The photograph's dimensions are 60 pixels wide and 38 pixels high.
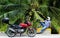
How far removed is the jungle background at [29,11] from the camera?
14922mm

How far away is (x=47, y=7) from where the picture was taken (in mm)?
15961

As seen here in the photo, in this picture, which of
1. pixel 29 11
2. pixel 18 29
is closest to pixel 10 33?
pixel 18 29

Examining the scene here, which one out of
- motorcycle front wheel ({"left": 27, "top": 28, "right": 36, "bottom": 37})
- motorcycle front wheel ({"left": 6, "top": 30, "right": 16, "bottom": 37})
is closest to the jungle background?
motorcycle front wheel ({"left": 27, "top": 28, "right": 36, "bottom": 37})

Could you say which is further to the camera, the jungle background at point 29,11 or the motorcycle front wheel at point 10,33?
the jungle background at point 29,11

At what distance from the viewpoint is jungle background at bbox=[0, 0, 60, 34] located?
14922 mm

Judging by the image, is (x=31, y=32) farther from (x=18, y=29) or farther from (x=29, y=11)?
(x=29, y=11)

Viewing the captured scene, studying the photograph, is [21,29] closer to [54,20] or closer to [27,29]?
[27,29]

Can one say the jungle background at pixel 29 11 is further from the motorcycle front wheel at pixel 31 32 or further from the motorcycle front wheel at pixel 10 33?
the motorcycle front wheel at pixel 10 33

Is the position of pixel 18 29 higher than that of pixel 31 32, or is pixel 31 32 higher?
pixel 18 29

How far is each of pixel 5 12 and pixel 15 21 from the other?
4.22 feet

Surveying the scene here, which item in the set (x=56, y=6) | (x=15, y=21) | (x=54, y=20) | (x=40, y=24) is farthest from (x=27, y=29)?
Answer: (x=56, y=6)

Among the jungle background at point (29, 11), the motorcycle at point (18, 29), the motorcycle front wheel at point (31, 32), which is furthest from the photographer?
the jungle background at point (29, 11)

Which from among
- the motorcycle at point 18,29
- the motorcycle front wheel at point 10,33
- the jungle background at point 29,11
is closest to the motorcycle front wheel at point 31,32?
the motorcycle at point 18,29

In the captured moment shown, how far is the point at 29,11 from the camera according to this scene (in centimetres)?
1537
